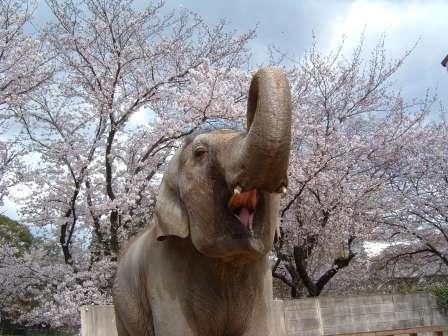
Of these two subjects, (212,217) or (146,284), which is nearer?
(212,217)

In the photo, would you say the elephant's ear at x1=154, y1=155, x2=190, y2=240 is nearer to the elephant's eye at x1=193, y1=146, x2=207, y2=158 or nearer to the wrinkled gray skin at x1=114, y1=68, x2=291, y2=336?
the wrinkled gray skin at x1=114, y1=68, x2=291, y2=336

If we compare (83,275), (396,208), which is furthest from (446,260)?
(83,275)

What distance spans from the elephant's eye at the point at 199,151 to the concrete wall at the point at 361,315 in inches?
219

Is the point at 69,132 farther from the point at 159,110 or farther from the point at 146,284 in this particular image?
the point at 146,284

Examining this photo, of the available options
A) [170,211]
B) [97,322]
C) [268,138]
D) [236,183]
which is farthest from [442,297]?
[268,138]

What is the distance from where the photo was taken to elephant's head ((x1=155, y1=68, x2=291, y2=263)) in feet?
6.07

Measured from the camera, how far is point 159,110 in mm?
12969

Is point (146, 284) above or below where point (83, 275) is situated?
below

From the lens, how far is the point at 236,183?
6.53ft

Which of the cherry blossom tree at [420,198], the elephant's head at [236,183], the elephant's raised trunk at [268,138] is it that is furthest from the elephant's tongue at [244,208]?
the cherry blossom tree at [420,198]

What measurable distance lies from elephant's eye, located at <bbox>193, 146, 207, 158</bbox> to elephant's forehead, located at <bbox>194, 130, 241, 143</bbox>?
3 cm

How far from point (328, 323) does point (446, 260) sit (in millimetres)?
7897

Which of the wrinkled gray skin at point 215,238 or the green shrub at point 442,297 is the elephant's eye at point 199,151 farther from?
the green shrub at point 442,297

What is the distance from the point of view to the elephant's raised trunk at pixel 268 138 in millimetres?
1829
